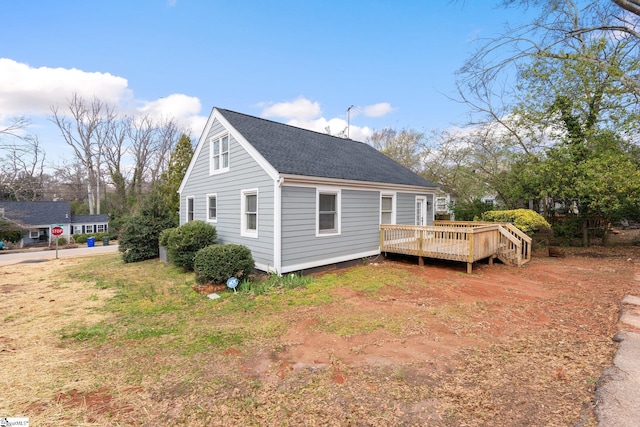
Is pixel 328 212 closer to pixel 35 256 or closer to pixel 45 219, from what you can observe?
pixel 35 256

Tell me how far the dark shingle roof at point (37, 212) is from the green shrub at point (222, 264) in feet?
98.8

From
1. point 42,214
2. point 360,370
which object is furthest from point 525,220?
point 42,214

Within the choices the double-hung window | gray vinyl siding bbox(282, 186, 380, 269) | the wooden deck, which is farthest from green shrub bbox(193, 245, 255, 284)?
the double-hung window

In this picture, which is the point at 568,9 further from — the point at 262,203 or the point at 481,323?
the point at 262,203

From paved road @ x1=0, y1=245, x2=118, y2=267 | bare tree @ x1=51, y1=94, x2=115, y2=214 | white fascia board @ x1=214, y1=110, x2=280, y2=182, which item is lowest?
paved road @ x1=0, y1=245, x2=118, y2=267

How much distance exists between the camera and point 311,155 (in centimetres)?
955

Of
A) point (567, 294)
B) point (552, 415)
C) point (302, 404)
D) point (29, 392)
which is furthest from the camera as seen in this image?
point (567, 294)

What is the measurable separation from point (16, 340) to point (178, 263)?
5219 mm

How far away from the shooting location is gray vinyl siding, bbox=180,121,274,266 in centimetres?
787

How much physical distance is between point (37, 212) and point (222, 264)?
108ft

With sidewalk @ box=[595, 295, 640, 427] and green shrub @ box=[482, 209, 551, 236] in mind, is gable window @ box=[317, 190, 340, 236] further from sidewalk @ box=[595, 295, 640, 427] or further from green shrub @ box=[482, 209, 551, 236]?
green shrub @ box=[482, 209, 551, 236]

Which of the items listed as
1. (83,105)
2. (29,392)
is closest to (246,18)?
(29,392)

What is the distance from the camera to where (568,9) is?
9.94 meters

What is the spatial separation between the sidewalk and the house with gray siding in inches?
242
